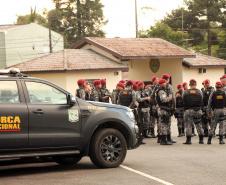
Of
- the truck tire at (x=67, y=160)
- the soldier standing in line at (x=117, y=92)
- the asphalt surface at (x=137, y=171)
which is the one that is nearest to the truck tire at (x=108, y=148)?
the asphalt surface at (x=137, y=171)

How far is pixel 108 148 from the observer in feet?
32.1

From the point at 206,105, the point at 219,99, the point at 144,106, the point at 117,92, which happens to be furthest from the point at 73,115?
the point at 206,105

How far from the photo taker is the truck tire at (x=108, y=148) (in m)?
9.59

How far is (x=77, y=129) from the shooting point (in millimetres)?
9406

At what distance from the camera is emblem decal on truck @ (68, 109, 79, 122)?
9336mm

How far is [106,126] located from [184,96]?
17.2ft

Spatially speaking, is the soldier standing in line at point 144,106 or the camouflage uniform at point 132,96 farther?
the soldier standing in line at point 144,106

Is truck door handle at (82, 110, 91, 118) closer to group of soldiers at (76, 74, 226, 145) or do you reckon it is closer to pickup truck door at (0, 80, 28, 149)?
→ pickup truck door at (0, 80, 28, 149)

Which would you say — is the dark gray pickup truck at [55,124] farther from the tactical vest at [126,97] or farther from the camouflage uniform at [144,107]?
the camouflage uniform at [144,107]

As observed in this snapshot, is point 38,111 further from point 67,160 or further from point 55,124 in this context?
point 67,160

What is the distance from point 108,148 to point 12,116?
207cm

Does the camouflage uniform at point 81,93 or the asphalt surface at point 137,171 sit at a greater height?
the camouflage uniform at point 81,93

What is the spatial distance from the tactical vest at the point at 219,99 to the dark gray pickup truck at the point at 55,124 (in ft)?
18.7

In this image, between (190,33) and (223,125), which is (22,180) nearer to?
(223,125)
